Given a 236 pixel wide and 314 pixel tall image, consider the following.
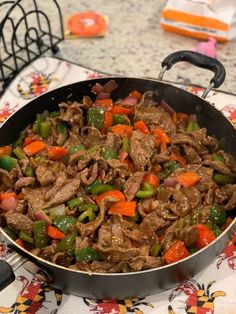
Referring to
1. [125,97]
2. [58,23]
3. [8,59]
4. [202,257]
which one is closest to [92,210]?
[202,257]

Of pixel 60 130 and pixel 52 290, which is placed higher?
pixel 60 130

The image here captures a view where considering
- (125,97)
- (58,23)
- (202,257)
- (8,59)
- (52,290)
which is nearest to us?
(202,257)

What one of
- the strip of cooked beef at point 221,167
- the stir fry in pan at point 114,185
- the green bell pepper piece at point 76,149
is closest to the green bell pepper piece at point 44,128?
the stir fry in pan at point 114,185

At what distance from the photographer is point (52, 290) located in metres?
1.30

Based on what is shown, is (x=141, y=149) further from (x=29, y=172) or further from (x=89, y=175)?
(x=29, y=172)

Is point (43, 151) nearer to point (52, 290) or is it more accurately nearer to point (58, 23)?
point (52, 290)

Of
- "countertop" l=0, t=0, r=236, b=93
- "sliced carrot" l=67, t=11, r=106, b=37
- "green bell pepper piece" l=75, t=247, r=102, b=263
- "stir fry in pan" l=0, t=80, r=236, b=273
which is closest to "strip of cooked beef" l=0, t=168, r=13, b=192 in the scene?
"stir fry in pan" l=0, t=80, r=236, b=273

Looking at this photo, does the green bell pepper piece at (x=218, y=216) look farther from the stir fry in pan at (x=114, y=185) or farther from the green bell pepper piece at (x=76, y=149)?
the green bell pepper piece at (x=76, y=149)

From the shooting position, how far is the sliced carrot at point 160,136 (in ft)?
5.03

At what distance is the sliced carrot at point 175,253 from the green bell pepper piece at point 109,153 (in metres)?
0.36

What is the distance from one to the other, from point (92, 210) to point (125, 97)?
1.73ft

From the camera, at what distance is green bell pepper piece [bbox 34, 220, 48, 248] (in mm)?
1269

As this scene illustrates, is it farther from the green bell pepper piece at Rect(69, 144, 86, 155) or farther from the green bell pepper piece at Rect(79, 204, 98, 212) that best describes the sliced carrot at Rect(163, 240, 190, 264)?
the green bell pepper piece at Rect(69, 144, 86, 155)

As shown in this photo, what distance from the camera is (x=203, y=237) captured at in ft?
4.08
